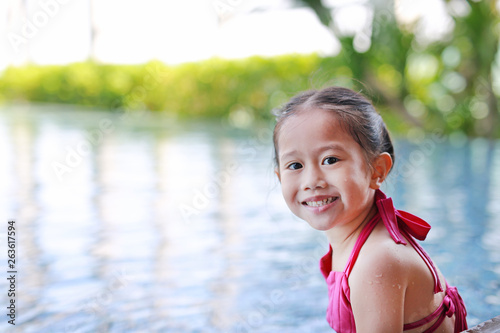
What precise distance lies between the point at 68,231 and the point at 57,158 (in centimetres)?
334

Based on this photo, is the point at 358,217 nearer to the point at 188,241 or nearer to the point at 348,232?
the point at 348,232

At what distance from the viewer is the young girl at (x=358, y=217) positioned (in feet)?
4.02

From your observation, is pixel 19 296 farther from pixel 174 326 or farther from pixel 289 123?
pixel 289 123

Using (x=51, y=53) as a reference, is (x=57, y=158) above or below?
below

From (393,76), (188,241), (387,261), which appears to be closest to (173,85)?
(393,76)

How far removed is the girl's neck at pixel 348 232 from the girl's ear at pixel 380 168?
0.21ft

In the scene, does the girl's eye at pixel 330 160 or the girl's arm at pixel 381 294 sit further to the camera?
the girl's eye at pixel 330 160

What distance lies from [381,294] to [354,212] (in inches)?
8.3

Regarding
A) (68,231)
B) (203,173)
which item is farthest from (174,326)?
(203,173)

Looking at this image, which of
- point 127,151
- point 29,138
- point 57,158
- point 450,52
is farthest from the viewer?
point 450,52

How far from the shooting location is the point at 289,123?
1394 mm

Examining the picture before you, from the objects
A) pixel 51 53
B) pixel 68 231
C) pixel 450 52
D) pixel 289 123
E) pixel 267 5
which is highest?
pixel 51 53

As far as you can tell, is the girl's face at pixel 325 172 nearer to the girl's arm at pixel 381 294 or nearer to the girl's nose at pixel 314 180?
the girl's nose at pixel 314 180

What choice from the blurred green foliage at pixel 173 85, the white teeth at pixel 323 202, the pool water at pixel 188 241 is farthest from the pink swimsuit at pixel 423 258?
the blurred green foliage at pixel 173 85
